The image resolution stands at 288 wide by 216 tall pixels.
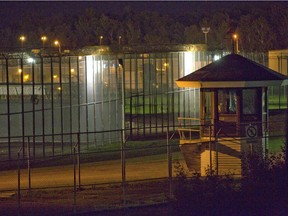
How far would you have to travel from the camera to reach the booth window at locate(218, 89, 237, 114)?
29.8 meters

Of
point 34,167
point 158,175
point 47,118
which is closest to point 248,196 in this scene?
point 158,175

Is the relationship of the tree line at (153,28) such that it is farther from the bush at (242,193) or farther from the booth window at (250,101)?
the bush at (242,193)

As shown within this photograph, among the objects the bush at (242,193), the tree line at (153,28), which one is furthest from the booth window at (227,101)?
the tree line at (153,28)

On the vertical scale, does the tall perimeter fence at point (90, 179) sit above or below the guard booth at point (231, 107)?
below

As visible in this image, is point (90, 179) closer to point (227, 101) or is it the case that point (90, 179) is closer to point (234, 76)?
point (227, 101)

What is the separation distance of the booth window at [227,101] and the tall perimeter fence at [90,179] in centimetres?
166

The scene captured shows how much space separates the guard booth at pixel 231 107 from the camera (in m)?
28.8

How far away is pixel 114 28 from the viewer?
117875 millimetres

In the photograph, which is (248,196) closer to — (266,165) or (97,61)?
(266,165)

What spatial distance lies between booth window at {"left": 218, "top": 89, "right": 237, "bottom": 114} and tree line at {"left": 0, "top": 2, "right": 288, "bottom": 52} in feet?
166

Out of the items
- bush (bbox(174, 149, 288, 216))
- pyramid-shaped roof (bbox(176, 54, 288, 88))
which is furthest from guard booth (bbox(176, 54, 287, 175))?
bush (bbox(174, 149, 288, 216))

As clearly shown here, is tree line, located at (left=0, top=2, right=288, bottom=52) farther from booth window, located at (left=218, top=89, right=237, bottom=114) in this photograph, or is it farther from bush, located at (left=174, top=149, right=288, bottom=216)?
bush, located at (left=174, top=149, right=288, bottom=216)

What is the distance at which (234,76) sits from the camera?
1160 inches

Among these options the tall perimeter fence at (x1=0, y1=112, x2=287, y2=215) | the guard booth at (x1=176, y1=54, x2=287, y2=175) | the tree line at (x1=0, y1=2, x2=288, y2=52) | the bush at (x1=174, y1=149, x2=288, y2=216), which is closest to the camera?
the bush at (x1=174, y1=149, x2=288, y2=216)
